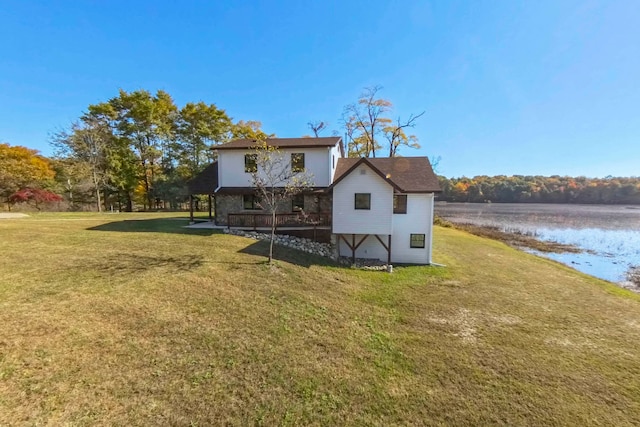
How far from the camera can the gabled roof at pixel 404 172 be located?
15.2 metres

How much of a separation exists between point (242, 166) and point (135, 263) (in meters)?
9.62

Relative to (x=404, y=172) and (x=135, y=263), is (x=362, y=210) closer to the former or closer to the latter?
(x=404, y=172)

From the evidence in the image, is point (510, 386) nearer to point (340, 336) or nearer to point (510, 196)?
point (340, 336)

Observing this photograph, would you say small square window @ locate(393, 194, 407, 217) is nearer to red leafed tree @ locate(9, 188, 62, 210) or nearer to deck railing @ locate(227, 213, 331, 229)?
deck railing @ locate(227, 213, 331, 229)

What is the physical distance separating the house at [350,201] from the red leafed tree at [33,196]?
78.1ft

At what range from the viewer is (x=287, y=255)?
14594 millimetres

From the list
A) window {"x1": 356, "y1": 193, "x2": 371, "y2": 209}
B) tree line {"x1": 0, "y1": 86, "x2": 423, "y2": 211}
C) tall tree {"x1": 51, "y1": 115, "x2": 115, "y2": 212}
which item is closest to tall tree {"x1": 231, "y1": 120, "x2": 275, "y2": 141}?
tree line {"x1": 0, "y1": 86, "x2": 423, "y2": 211}

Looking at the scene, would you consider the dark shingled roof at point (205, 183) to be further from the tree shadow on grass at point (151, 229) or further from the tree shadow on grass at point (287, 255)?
the tree shadow on grass at point (287, 255)

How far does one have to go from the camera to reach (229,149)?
721 inches

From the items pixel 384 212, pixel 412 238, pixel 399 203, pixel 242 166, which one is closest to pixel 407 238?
pixel 412 238

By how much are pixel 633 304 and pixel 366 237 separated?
12.4 meters

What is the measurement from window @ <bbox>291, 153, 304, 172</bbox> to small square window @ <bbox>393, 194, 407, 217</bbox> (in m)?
6.33

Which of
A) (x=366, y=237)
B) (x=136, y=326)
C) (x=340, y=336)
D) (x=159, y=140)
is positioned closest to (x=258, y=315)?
(x=340, y=336)

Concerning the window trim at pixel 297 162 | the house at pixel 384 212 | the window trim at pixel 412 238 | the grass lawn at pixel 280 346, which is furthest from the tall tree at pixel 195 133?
the window trim at pixel 412 238
